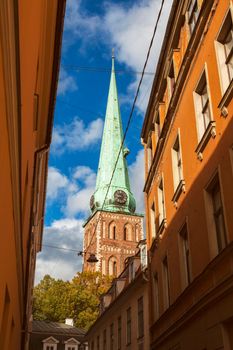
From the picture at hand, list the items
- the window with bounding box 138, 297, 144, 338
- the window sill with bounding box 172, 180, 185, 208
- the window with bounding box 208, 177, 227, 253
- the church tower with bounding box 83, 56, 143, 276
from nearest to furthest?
the window with bounding box 208, 177, 227, 253 < the window sill with bounding box 172, 180, 185, 208 < the window with bounding box 138, 297, 144, 338 < the church tower with bounding box 83, 56, 143, 276

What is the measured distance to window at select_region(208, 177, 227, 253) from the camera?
9.70m

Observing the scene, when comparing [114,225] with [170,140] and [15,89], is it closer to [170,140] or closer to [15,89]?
[170,140]

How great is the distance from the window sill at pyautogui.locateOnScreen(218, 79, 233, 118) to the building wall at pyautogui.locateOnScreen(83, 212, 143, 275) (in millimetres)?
78953

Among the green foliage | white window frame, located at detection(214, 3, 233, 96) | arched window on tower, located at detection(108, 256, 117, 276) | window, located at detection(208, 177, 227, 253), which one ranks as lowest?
window, located at detection(208, 177, 227, 253)

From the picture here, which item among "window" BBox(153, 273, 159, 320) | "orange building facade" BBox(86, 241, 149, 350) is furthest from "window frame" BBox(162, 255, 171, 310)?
"orange building facade" BBox(86, 241, 149, 350)

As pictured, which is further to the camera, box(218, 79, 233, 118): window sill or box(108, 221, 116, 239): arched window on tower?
box(108, 221, 116, 239): arched window on tower

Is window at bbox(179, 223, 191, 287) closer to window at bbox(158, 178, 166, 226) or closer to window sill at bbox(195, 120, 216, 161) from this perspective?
window sill at bbox(195, 120, 216, 161)

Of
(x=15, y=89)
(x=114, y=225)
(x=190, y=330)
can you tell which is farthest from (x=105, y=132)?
(x=15, y=89)

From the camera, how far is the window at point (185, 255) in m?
12.3

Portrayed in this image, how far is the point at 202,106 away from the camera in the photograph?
11930 millimetres

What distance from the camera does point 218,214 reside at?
Answer: 397 inches

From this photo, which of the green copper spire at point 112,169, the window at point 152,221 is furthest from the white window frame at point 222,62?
the green copper spire at point 112,169

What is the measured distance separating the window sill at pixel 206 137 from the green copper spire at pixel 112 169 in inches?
2842

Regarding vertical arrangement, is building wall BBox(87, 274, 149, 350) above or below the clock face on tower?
below
